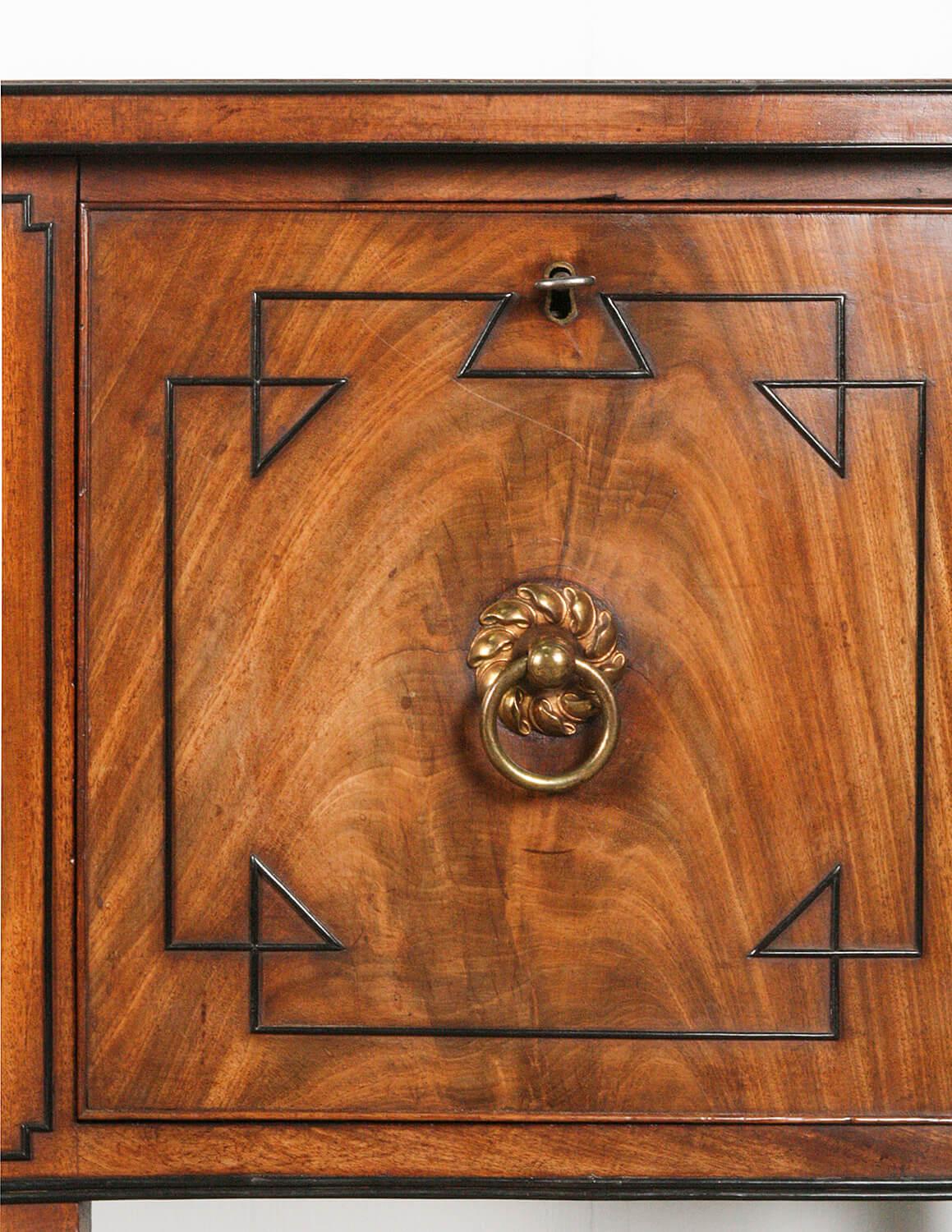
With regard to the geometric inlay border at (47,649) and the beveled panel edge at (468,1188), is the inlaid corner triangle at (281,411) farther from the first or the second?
the beveled panel edge at (468,1188)

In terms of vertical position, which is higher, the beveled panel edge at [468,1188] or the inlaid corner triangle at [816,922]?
the inlaid corner triangle at [816,922]

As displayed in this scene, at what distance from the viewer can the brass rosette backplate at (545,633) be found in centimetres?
48

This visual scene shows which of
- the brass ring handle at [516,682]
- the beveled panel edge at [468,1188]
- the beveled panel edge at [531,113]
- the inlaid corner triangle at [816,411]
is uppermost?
the beveled panel edge at [531,113]

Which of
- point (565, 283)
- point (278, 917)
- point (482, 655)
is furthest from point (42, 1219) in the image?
point (565, 283)

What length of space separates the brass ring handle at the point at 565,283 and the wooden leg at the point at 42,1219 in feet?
1.33

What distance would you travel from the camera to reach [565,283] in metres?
0.47

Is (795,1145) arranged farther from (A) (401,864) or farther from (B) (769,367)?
(B) (769,367)

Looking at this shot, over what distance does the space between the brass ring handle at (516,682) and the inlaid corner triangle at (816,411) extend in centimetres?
12

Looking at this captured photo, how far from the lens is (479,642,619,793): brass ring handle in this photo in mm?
463

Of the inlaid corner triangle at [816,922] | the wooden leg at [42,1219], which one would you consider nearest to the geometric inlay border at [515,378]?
the inlaid corner triangle at [816,922]

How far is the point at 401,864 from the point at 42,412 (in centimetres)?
23

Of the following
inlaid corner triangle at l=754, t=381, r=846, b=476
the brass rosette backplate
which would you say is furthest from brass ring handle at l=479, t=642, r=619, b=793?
inlaid corner triangle at l=754, t=381, r=846, b=476

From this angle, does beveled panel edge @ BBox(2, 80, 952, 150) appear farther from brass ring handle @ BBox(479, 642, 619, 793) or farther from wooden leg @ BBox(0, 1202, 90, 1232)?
wooden leg @ BBox(0, 1202, 90, 1232)
